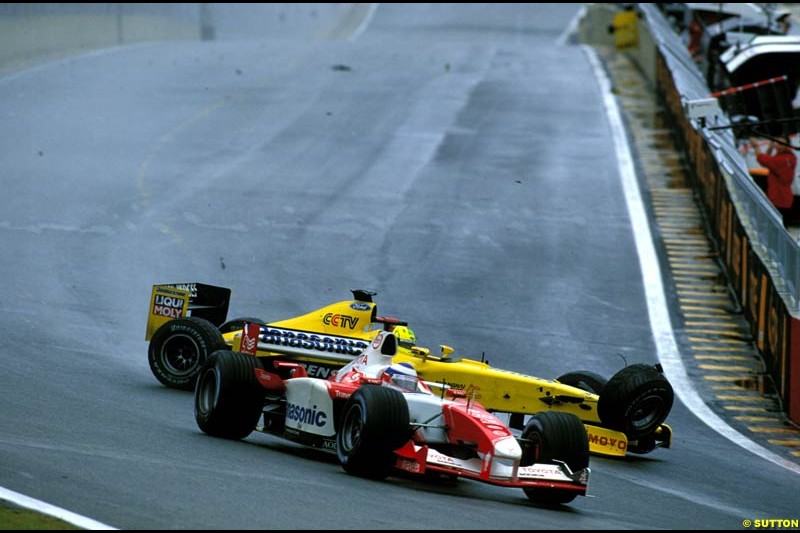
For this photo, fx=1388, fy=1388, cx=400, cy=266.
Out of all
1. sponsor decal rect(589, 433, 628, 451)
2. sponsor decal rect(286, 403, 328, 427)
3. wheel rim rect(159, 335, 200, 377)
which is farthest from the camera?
wheel rim rect(159, 335, 200, 377)

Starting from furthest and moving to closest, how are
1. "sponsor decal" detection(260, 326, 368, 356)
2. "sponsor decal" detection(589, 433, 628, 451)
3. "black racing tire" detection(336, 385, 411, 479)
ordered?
1. "sponsor decal" detection(260, 326, 368, 356)
2. "sponsor decal" detection(589, 433, 628, 451)
3. "black racing tire" detection(336, 385, 411, 479)

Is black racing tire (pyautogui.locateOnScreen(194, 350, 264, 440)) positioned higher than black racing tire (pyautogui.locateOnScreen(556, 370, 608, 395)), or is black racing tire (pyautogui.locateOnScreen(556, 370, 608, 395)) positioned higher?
black racing tire (pyautogui.locateOnScreen(556, 370, 608, 395))

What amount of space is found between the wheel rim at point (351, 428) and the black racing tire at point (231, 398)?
122cm

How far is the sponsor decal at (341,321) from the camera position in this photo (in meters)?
13.3

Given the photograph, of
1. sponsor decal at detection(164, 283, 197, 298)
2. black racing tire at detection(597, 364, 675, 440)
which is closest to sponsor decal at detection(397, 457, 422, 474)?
black racing tire at detection(597, 364, 675, 440)

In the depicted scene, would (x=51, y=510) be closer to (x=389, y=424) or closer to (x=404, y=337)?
(x=389, y=424)

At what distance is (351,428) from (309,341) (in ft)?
9.51

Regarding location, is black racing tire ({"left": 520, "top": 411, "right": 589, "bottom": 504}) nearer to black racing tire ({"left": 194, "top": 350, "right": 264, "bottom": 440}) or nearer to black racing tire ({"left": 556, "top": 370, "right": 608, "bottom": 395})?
black racing tire ({"left": 194, "top": 350, "right": 264, "bottom": 440})

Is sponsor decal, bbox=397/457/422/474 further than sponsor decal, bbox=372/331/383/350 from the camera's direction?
No

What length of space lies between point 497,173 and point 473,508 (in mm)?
17862

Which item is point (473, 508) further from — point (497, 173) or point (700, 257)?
point (497, 173)

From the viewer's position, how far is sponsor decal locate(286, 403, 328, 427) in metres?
10.6

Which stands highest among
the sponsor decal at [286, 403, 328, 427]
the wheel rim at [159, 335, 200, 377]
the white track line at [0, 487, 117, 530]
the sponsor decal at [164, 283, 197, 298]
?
the sponsor decal at [164, 283, 197, 298]

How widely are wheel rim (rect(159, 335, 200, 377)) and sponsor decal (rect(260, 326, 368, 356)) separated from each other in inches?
43.1
